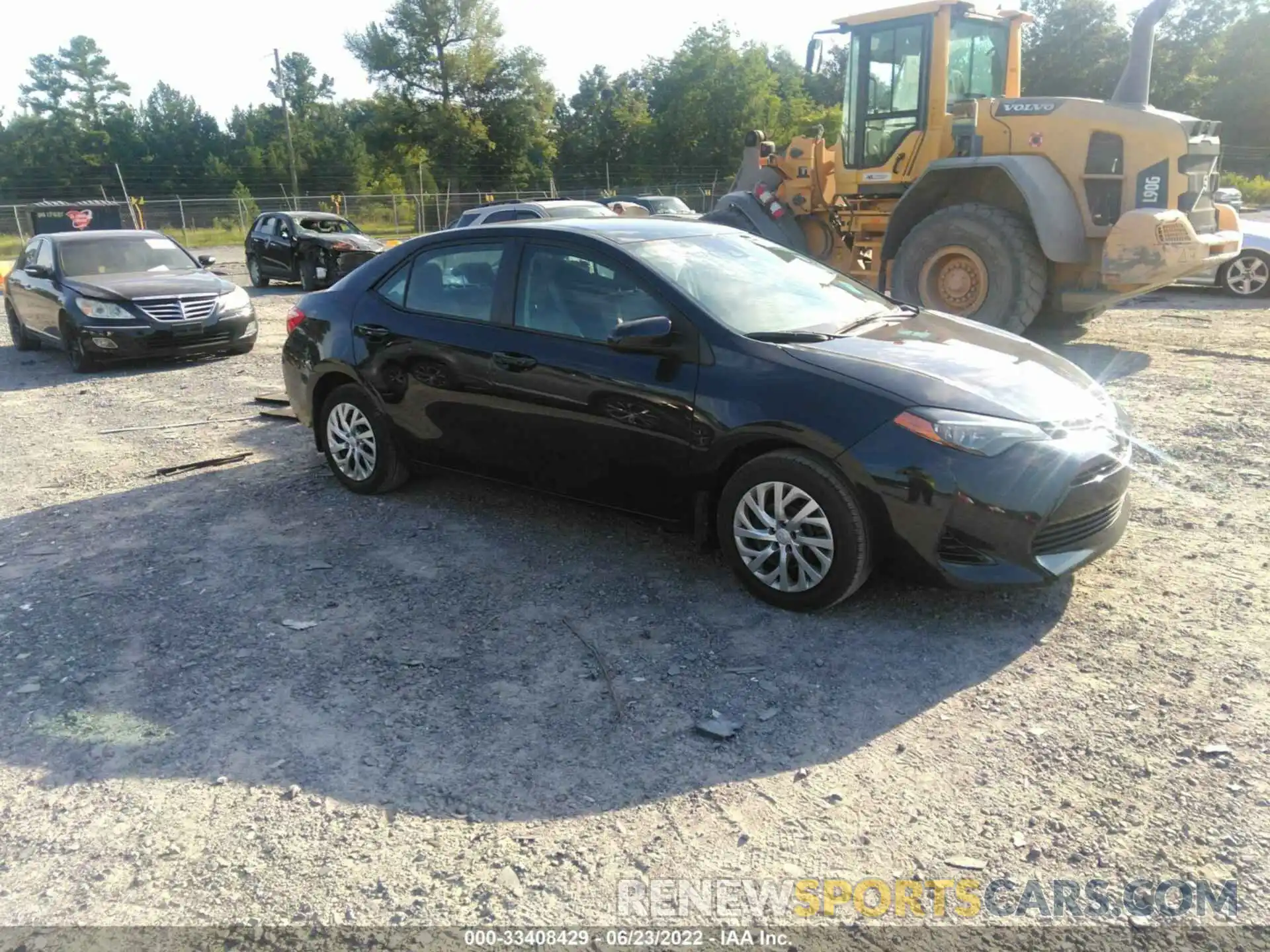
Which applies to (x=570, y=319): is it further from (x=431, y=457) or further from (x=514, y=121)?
(x=514, y=121)

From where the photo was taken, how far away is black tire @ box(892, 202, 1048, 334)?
374 inches

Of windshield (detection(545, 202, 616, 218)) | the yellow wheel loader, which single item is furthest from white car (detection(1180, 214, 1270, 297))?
windshield (detection(545, 202, 616, 218))

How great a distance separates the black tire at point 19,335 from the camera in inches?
490

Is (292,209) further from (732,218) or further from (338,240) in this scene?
(732,218)

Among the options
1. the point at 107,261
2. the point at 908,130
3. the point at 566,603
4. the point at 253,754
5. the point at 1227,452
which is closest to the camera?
the point at 253,754

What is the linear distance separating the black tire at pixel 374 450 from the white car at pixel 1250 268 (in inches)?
451

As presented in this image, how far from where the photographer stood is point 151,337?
10.4 m

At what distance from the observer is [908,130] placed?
10.7m

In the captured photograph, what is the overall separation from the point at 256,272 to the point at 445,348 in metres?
16.6

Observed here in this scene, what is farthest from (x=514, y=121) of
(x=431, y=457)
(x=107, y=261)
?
(x=431, y=457)

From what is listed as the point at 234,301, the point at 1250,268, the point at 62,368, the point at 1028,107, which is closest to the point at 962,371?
the point at 1028,107

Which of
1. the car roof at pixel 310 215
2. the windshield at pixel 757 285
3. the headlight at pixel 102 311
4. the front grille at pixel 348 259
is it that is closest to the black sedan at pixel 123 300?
the headlight at pixel 102 311

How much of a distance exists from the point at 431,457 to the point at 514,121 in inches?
2180

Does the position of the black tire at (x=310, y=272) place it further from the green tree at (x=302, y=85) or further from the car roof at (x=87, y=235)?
the green tree at (x=302, y=85)
